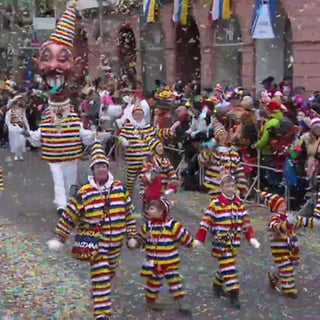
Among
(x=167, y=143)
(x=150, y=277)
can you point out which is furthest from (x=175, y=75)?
(x=150, y=277)

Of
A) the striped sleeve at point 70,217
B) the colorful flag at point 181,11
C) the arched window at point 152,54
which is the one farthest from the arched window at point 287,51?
the striped sleeve at point 70,217

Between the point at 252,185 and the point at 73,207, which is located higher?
the point at 73,207

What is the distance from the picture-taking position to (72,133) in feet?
35.9

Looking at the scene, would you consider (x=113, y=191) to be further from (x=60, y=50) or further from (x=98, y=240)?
(x=60, y=50)

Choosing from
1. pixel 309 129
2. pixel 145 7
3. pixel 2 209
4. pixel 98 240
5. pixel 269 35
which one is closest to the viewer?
pixel 98 240

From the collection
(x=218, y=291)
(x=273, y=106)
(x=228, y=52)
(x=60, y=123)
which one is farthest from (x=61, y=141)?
(x=228, y=52)

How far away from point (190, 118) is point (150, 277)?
6.45m

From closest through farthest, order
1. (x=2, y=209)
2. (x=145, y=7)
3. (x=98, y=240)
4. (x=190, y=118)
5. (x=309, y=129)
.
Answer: (x=98, y=240)
(x=309, y=129)
(x=2, y=209)
(x=190, y=118)
(x=145, y=7)

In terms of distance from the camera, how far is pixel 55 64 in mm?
10969

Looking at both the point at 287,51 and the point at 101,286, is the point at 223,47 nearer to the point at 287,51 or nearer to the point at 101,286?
the point at 287,51

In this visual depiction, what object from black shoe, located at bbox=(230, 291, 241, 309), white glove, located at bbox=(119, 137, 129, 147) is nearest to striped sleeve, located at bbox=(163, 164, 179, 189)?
white glove, located at bbox=(119, 137, 129, 147)

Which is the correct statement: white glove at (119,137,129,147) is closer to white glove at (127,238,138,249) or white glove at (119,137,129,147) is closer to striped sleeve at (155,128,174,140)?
striped sleeve at (155,128,174,140)

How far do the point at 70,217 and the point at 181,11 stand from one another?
1772 centimetres

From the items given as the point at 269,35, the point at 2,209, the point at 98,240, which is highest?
the point at 269,35
